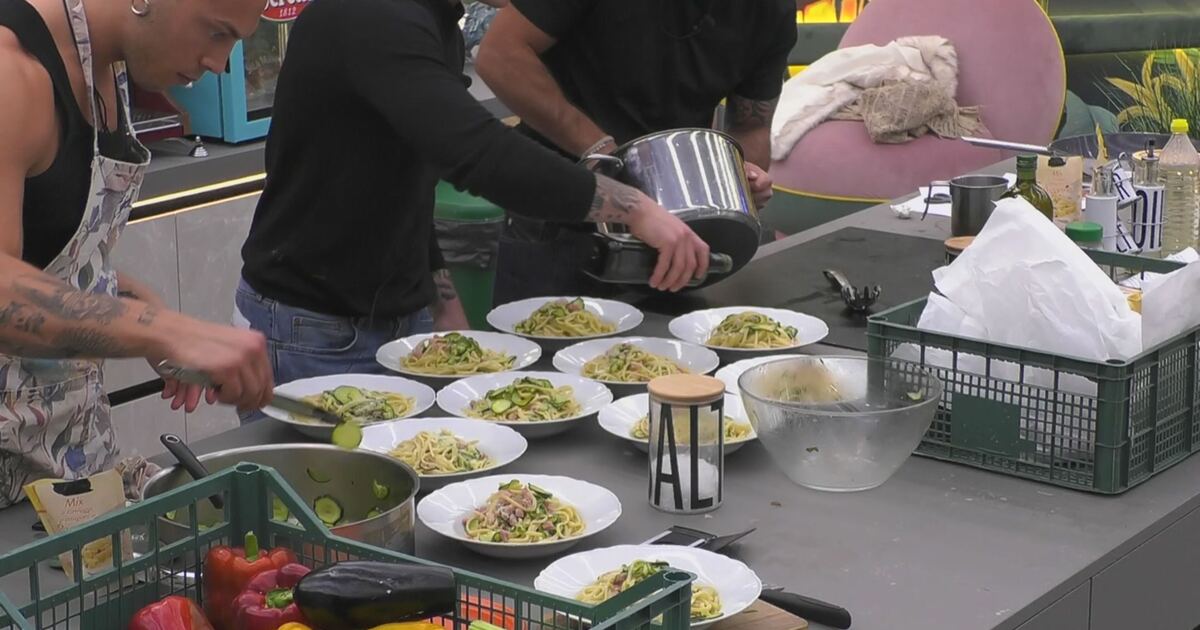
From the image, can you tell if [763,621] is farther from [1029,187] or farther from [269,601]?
[1029,187]

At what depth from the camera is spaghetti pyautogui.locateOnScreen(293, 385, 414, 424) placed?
2223mm

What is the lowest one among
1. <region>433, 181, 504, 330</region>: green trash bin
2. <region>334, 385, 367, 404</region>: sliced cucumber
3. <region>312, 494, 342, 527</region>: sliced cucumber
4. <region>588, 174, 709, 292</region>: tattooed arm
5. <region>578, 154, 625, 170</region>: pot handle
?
<region>433, 181, 504, 330</region>: green trash bin

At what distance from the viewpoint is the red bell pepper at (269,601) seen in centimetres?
137

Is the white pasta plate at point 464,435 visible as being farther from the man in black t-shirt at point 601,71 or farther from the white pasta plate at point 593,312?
the man in black t-shirt at point 601,71

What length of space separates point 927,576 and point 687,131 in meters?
1.10

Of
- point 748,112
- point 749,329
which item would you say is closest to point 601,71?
point 748,112

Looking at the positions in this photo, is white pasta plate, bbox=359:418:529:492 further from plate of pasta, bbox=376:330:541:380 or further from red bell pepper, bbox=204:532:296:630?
red bell pepper, bbox=204:532:296:630

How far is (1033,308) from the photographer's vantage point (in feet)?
6.71

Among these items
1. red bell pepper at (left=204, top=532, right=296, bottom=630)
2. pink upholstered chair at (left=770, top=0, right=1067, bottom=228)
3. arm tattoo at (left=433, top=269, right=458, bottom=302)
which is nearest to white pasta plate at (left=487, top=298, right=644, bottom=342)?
arm tattoo at (left=433, top=269, right=458, bottom=302)

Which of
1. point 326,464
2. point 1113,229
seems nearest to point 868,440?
point 326,464

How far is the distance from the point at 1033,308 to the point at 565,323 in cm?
88

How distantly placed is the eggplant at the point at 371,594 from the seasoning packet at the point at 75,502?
13.4 inches

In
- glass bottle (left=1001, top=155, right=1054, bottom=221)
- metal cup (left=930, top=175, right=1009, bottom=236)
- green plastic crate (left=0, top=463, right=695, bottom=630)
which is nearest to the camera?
green plastic crate (left=0, top=463, right=695, bottom=630)

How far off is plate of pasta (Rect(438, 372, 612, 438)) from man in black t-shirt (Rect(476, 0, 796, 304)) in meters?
0.65
